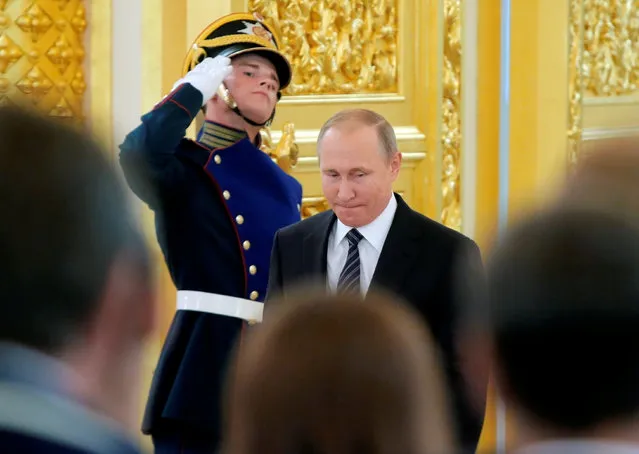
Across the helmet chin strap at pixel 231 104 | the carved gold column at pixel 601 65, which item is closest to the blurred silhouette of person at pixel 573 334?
the helmet chin strap at pixel 231 104

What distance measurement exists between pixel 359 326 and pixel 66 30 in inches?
106

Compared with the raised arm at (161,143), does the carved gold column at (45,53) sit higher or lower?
higher

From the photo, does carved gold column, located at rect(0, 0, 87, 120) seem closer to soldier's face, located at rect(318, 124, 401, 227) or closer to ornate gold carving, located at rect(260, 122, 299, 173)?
ornate gold carving, located at rect(260, 122, 299, 173)

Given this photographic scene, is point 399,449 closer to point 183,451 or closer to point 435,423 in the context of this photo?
point 435,423

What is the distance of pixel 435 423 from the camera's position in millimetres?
1106

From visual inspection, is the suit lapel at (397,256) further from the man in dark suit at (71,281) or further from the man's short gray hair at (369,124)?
the man in dark suit at (71,281)

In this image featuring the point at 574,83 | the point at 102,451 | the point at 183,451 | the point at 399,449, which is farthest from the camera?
the point at 574,83

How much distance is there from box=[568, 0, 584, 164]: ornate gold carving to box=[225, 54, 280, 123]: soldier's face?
1.89 m

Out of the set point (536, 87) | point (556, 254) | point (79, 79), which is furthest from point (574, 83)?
point (556, 254)

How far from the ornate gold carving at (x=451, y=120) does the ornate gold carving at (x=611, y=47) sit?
2.11 ft

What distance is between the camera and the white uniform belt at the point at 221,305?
9.04ft

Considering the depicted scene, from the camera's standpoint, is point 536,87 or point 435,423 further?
point 536,87

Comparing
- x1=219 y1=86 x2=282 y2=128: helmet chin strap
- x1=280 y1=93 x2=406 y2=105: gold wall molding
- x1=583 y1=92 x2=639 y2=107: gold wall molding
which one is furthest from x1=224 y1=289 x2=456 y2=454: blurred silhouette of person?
x1=583 y1=92 x2=639 y2=107: gold wall molding

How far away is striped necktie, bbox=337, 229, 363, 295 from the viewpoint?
241cm
